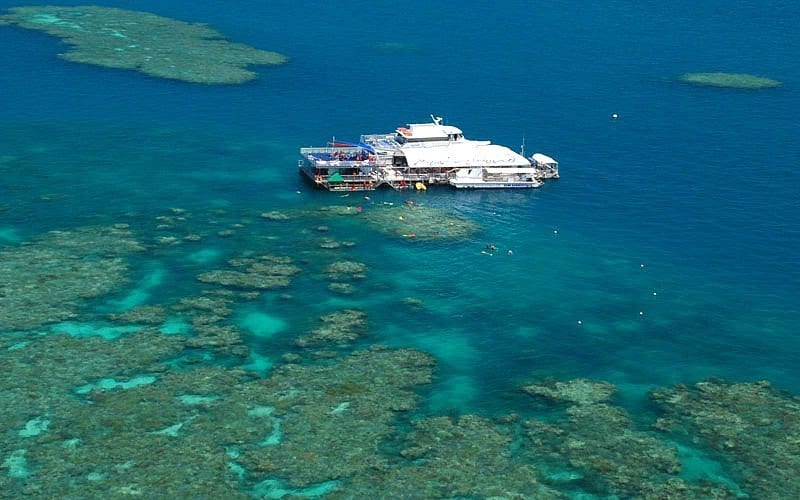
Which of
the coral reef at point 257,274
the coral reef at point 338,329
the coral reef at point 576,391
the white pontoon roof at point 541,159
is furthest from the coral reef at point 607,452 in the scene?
the white pontoon roof at point 541,159

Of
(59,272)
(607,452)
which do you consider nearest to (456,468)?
(607,452)

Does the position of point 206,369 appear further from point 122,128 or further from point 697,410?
point 122,128

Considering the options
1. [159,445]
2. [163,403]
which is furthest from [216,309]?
[159,445]

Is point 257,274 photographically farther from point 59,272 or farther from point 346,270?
point 59,272

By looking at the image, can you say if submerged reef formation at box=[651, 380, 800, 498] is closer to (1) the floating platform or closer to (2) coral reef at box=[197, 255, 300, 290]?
(2) coral reef at box=[197, 255, 300, 290]

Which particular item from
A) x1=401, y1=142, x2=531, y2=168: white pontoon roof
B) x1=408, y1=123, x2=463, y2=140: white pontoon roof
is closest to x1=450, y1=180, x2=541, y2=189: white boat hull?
x1=401, y1=142, x2=531, y2=168: white pontoon roof

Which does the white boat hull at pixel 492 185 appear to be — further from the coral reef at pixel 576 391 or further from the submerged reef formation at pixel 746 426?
the submerged reef formation at pixel 746 426
